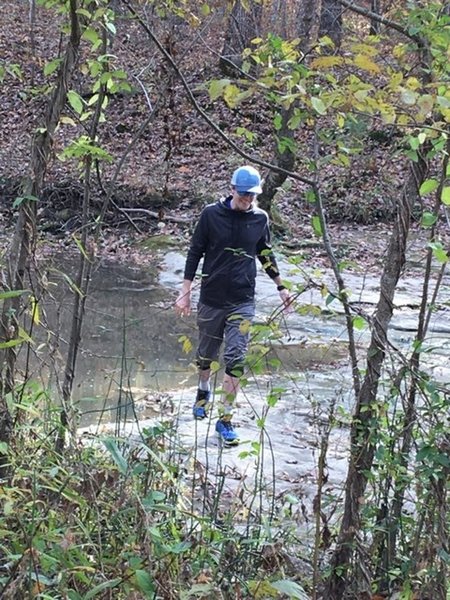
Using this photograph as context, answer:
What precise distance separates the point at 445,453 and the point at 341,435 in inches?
140

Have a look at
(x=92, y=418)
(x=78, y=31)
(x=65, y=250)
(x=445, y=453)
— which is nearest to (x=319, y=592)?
(x=445, y=453)

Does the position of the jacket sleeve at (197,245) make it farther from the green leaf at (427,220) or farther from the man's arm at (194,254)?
the green leaf at (427,220)

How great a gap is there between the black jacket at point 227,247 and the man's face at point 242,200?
8cm

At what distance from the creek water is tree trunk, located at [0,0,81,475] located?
0.61ft

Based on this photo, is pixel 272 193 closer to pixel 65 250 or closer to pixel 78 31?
pixel 65 250

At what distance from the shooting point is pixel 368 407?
10.2ft

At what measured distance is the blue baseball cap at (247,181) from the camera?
5.73 meters

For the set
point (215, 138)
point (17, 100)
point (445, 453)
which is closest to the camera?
point (445, 453)

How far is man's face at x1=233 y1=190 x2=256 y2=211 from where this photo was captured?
5.90m

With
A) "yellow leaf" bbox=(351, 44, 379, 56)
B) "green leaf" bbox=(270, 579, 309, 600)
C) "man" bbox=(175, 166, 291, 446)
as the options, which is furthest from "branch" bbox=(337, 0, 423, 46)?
"man" bbox=(175, 166, 291, 446)

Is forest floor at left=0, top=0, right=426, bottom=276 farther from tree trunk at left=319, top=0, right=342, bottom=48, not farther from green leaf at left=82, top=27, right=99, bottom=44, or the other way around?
green leaf at left=82, top=27, right=99, bottom=44

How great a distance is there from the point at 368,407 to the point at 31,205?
1.64m

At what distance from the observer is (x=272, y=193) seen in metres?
14.7

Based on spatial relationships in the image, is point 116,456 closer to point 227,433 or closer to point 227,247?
point 227,433
